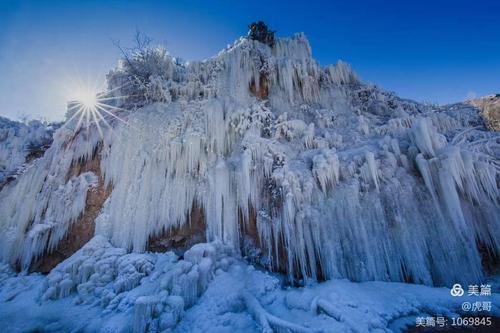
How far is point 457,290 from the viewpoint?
20.7 ft

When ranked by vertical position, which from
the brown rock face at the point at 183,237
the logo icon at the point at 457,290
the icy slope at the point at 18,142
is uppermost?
the icy slope at the point at 18,142

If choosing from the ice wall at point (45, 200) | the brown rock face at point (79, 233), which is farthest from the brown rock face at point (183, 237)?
the ice wall at point (45, 200)

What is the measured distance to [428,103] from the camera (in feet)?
45.3

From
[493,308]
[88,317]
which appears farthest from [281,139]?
[88,317]

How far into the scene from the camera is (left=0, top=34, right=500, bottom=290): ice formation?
7496mm

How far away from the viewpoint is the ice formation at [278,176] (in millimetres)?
7496

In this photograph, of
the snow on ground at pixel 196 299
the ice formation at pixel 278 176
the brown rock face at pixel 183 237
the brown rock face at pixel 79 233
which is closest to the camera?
the snow on ground at pixel 196 299

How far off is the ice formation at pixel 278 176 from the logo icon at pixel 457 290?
425 millimetres

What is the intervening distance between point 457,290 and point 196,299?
663cm

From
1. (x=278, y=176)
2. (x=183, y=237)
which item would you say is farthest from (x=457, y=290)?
(x=183, y=237)

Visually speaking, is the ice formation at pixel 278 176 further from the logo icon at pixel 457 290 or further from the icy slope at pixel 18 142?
the icy slope at pixel 18 142

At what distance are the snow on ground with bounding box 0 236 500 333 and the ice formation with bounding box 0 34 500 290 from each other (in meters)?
0.28

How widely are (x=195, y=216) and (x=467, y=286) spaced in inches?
331

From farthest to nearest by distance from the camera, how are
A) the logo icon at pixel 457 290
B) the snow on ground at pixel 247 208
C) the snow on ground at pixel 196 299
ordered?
the snow on ground at pixel 247 208 < the logo icon at pixel 457 290 < the snow on ground at pixel 196 299
